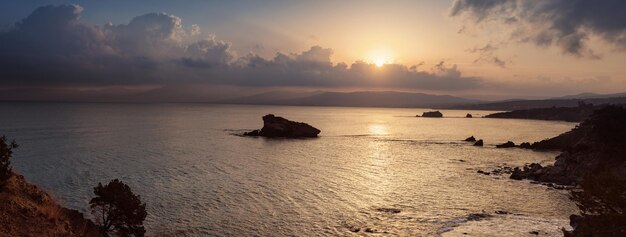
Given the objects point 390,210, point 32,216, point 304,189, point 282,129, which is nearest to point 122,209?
point 32,216

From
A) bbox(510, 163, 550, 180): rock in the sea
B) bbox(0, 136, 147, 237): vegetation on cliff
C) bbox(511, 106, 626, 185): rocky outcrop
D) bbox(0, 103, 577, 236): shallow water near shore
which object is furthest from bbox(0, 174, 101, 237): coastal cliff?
bbox(511, 106, 626, 185): rocky outcrop

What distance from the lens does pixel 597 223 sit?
23203 millimetres

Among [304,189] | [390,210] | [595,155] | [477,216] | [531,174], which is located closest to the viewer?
[477,216]

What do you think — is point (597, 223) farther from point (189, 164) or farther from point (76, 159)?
point (76, 159)

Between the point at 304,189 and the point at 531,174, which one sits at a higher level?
the point at 531,174

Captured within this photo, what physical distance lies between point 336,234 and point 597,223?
19834 mm

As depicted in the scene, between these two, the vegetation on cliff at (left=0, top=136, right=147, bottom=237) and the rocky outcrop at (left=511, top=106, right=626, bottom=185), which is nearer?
the vegetation on cliff at (left=0, top=136, right=147, bottom=237)

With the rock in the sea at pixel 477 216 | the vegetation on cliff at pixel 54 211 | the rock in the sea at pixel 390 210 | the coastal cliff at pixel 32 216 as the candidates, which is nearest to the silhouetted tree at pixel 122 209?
the vegetation on cliff at pixel 54 211

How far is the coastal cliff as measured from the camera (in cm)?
2606

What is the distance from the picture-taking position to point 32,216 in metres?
28.2

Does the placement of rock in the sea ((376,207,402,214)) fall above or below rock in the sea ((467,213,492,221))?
below

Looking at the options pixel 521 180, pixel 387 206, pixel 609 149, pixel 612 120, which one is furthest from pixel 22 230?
pixel 612 120

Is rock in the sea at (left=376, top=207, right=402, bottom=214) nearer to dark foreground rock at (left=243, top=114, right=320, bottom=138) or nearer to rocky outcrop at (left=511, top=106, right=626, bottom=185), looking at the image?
rocky outcrop at (left=511, top=106, right=626, bottom=185)

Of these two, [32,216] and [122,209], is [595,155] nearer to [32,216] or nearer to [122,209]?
[122,209]
